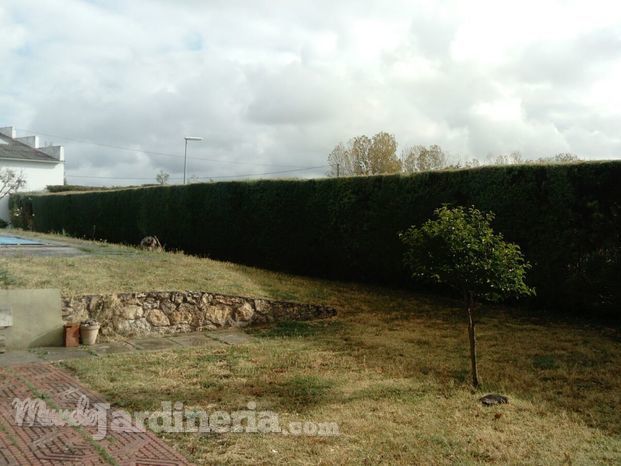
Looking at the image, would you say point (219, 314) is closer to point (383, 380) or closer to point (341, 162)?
point (383, 380)

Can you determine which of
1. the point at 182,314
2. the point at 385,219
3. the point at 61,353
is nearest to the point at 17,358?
the point at 61,353

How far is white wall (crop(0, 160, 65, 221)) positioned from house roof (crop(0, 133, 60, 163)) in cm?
47

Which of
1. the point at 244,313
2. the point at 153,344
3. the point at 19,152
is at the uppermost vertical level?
the point at 19,152

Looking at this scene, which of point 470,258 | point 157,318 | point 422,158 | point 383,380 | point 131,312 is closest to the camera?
point 470,258

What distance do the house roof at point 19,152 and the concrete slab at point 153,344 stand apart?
3772 cm

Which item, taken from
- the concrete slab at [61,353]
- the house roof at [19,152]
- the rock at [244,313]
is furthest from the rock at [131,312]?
the house roof at [19,152]

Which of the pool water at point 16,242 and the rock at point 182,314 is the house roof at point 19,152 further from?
the rock at point 182,314

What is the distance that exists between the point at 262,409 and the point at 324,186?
9280 millimetres

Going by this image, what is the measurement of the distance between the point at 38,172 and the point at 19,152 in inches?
77.9

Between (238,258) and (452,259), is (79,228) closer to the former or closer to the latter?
(238,258)

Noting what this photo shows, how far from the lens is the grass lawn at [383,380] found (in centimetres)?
429

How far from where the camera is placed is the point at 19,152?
4216 centimetres

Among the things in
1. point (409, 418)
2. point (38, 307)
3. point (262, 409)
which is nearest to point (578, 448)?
point (409, 418)

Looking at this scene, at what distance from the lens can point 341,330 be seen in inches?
359
